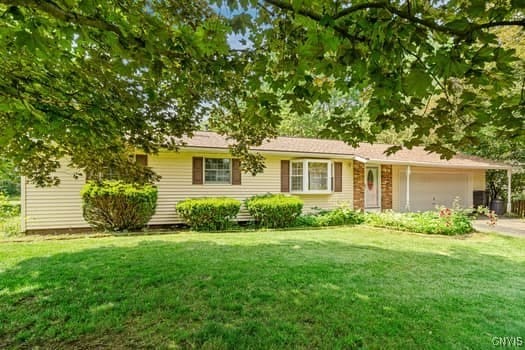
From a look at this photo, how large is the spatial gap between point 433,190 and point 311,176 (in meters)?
7.56

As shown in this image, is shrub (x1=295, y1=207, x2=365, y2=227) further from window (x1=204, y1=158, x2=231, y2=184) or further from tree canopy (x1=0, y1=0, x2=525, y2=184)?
tree canopy (x1=0, y1=0, x2=525, y2=184)

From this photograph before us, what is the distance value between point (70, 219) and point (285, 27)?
9679mm

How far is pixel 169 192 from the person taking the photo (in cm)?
1041

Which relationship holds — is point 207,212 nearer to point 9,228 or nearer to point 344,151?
point 9,228

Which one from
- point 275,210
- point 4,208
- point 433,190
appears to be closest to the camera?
point 4,208

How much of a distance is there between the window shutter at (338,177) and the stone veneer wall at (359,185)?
0.90m

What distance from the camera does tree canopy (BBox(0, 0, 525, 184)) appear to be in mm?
1905

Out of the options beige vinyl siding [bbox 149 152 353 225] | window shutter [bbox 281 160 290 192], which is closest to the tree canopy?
beige vinyl siding [bbox 149 152 353 225]

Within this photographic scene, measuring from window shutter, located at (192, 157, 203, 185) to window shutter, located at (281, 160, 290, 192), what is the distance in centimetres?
338

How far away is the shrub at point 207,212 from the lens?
30.9ft

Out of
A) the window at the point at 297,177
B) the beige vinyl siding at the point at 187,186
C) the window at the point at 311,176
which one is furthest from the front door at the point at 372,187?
the window at the point at 297,177

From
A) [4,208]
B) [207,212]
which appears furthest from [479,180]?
[4,208]

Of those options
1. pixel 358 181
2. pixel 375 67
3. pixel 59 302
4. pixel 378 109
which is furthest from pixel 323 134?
pixel 358 181

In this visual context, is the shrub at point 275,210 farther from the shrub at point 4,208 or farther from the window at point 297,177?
the shrub at point 4,208
